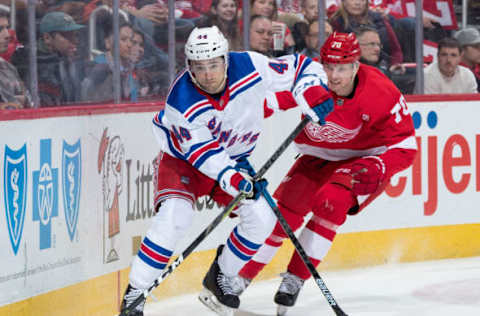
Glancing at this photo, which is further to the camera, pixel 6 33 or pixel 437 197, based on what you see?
pixel 437 197

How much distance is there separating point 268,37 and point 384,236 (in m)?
1.30

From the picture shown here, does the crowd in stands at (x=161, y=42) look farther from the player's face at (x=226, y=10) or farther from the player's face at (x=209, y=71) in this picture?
the player's face at (x=209, y=71)

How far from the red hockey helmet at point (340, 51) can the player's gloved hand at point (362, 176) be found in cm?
45

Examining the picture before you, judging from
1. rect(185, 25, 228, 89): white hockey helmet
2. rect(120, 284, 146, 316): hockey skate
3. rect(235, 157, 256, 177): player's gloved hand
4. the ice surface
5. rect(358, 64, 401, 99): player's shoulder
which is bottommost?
the ice surface

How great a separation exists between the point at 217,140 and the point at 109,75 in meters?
1.06

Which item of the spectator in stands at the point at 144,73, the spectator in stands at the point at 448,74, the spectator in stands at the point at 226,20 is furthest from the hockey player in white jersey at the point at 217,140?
the spectator in stands at the point at 448,74

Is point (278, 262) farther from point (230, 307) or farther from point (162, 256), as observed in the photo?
point (162, 256)

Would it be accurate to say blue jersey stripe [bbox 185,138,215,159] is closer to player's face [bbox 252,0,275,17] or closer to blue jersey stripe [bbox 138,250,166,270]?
blue jersey stripe [bbox 138,250,166,270]

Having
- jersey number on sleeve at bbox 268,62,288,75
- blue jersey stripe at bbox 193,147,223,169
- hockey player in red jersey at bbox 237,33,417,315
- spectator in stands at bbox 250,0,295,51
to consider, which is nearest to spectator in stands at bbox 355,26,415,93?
spectator in stands at bbox 250,0,295,51

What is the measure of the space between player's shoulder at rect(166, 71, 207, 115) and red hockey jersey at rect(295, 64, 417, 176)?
2.40ft

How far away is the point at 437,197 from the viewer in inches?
227

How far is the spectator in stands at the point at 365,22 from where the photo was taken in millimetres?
5668

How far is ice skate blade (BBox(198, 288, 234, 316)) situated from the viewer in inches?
162

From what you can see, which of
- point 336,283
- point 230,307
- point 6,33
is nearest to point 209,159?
point 230,307
